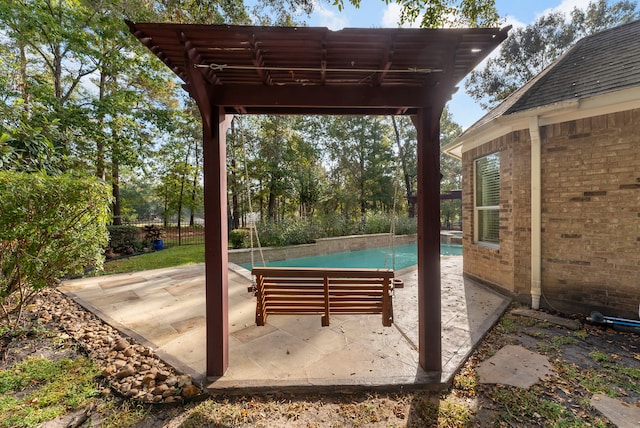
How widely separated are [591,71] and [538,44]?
1494 centimetres

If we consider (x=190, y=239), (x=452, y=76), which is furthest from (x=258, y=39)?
(x=190, y=239)

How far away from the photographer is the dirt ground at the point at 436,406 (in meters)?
1.93

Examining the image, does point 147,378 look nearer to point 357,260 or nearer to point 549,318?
point 549,318

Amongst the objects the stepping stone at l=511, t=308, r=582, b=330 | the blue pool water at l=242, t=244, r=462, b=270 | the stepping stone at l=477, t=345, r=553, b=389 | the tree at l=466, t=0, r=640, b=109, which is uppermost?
the tree at l=466, t=0, r=640, b=109

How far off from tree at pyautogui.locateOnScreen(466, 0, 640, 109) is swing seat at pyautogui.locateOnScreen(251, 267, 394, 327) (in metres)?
16.4

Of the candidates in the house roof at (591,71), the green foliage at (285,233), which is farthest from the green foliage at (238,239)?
the house roof at (591,71)

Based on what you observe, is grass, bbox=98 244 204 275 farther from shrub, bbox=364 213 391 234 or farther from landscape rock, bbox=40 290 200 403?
shrub, bbox=364 213 391 234

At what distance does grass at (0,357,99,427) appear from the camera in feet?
6.36

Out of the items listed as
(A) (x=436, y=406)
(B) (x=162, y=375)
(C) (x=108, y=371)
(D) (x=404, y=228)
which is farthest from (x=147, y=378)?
(D) (x=404, y=228)

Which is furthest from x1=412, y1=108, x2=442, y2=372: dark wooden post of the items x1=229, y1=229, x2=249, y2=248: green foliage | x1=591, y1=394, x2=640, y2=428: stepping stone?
x1=229, y1=229, x2=249, y2=248: green foliage

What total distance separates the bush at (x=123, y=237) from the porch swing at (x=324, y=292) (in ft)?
30.5

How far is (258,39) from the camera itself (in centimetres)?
180

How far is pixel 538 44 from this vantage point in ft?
47.2

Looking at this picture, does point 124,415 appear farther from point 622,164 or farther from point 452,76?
point 622,164
